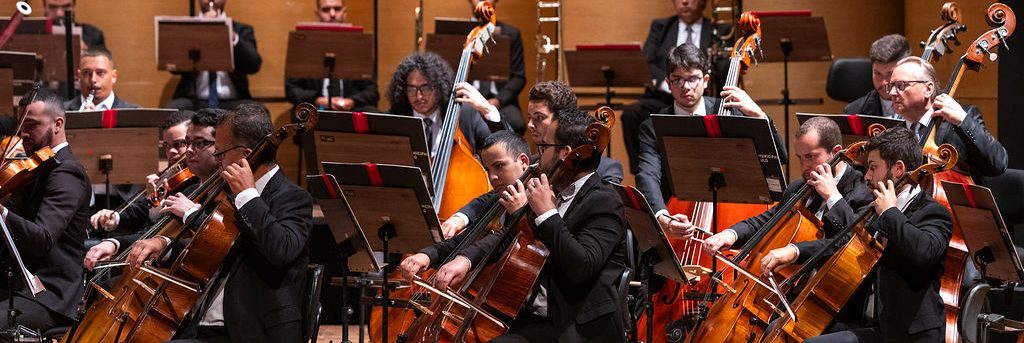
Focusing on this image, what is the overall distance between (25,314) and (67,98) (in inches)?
124

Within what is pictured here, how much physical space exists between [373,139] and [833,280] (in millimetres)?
2159

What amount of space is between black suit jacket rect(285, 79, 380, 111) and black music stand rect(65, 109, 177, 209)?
233 centimetres

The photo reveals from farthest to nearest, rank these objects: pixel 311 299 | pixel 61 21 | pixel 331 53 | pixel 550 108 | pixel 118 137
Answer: pixel 61 21 → pixel 331 53 → pixel 118 137 → pixel 550 108 → pixel 311 299

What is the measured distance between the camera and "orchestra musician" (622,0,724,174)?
8086 mm

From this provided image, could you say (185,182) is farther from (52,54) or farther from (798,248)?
(52,54)

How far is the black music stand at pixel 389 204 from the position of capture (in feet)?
14.3

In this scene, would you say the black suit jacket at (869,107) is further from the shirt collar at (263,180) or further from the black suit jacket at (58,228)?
the black suit jacket at (58,228)

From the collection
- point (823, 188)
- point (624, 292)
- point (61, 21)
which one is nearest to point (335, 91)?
point (61, 21)

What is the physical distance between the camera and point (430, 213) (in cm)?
439

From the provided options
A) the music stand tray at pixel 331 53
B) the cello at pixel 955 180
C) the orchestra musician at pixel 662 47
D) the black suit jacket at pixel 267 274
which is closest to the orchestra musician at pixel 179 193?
the black suit jacket at pixel 267 274

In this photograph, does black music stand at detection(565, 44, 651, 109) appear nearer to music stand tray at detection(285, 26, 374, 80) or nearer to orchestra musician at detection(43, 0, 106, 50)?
music stand tray at detection(285, 26, 374, 80)

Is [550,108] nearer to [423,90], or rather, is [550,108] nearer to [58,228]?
[423,90]

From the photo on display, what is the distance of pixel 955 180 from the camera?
194 inches

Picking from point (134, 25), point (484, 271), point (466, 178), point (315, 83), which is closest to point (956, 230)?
point (484, 271)
